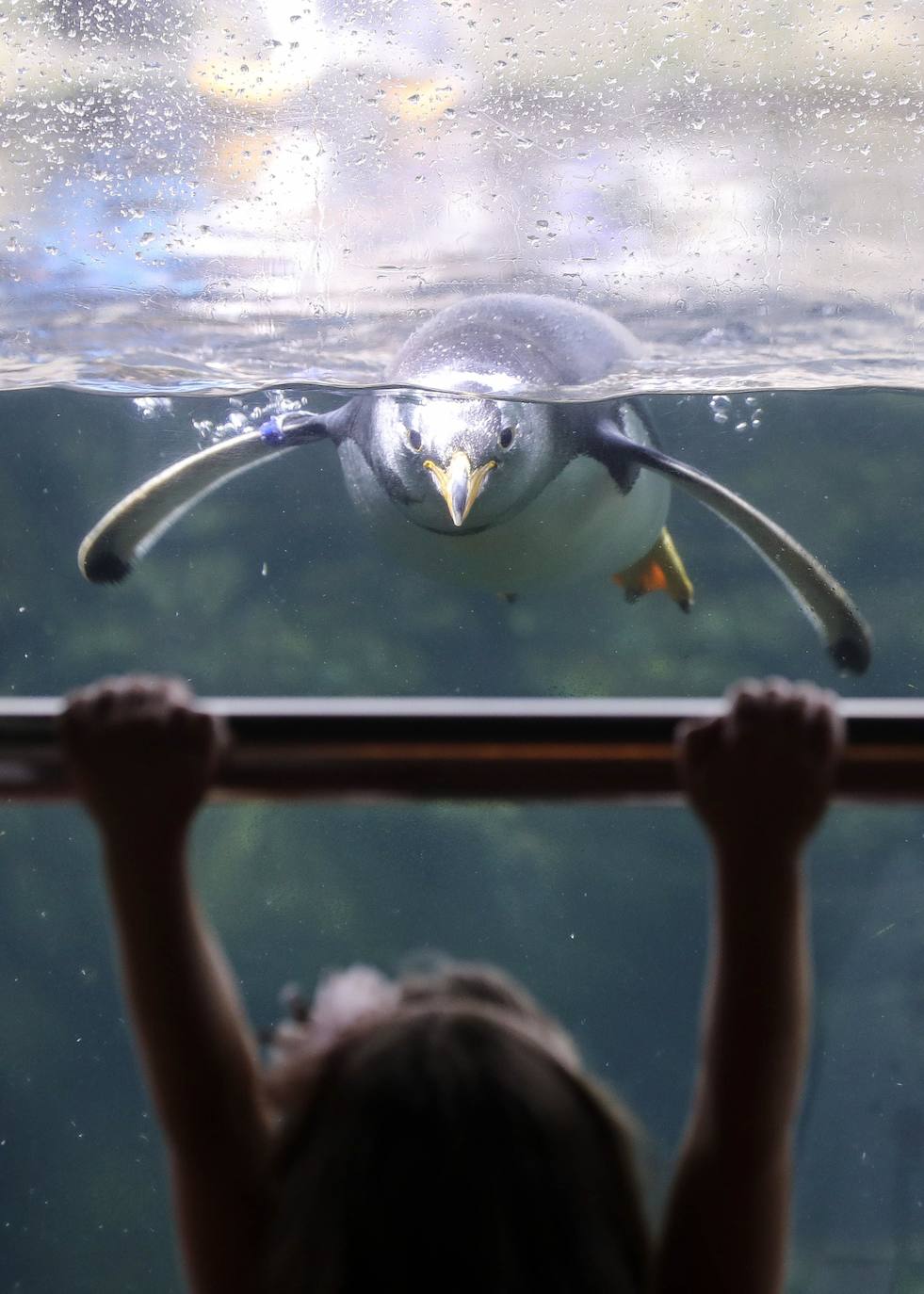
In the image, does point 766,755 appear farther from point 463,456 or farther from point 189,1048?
point 463,456

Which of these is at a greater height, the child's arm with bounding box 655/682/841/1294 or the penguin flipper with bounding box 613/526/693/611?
the child's arm with bounding box 655/682/841/1294

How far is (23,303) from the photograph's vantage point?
4.31 metres

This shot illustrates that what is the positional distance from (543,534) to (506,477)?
0.28 meters

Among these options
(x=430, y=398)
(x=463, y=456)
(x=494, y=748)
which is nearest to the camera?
(x=494, y=748)

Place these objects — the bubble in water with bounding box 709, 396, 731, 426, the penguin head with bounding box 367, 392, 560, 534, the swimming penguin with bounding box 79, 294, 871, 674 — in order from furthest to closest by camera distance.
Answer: the bubble in water with bounding box 709, 396, 731, 426
the swimming penguin with bounding box 79, 294, 871, 674
the penguin head with bounding box 367, 392, 560, 534

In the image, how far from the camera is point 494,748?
19.9 inches

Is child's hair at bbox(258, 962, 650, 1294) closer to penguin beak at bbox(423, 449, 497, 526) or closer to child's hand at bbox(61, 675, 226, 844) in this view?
child's hand at bbox(61, 675, 226, 844)

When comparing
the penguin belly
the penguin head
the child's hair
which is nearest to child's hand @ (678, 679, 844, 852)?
the child's hair

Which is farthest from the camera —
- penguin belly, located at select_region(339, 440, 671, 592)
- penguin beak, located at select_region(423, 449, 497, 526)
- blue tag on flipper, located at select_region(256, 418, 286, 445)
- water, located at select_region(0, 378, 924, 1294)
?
water, located at select_region(0, 378, 924, 1294)

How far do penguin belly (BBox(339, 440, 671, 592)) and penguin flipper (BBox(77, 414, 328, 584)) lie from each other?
15.2 inches

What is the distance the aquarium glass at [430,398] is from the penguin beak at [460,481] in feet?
1.50

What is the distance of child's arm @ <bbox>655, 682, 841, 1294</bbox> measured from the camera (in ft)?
1.79

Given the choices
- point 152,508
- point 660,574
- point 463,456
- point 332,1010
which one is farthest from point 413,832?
point 332,1010

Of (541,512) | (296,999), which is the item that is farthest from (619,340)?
(296,999)
